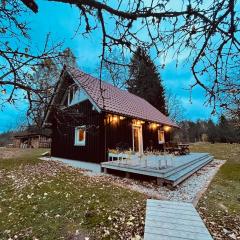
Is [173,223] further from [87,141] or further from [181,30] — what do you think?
[87,141]

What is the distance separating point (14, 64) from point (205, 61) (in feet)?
9.38

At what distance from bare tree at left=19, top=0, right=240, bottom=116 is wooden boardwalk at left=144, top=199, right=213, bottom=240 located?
222 cm

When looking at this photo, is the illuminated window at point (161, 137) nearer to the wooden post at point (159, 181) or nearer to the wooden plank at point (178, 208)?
the wooden post at point (159, 181)

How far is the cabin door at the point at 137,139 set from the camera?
12844 millimetres

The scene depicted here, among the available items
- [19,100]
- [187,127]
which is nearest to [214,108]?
[19,100]

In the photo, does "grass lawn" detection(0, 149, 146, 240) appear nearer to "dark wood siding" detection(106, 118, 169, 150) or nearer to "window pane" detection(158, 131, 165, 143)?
"dark wood siding" detection(106, 118, 169, 150)

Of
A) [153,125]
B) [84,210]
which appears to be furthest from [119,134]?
[84,210]

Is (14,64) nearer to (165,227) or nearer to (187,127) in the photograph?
(165,227)

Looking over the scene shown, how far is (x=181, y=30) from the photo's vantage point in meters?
2.37

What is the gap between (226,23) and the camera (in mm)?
2180

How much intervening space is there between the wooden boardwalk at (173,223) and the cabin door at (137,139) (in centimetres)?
804

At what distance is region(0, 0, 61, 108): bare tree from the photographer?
2.85 meters

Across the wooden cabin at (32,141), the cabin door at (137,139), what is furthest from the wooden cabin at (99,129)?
the wooden cabin at (32,141)

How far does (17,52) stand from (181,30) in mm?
2142
